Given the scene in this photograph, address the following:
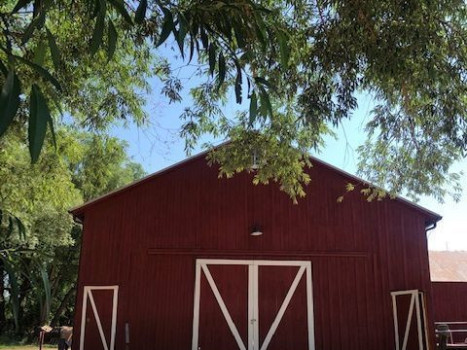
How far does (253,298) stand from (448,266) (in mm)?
8368

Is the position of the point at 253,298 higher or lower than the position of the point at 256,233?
lower

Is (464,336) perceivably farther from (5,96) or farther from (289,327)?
(5,96)

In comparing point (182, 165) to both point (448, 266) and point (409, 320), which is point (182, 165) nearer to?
point (409, 320)

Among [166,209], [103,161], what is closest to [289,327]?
[166,209]

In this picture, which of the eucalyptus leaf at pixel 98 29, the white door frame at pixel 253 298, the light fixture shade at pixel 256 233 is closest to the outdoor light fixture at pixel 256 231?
the light fixture shade at pixel 256 233

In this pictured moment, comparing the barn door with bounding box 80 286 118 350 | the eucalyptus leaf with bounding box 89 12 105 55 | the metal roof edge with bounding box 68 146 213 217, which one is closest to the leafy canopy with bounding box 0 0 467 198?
the eucalyptus leaf with bounding box 89 12 105 55

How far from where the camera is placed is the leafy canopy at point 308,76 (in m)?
4.38

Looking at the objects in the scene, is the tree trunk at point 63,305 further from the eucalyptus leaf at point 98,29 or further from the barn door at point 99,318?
the eucalyptus leaf at point 98,29

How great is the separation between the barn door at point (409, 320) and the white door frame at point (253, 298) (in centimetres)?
167

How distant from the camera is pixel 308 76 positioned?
537 cm

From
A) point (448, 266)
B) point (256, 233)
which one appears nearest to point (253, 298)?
point (256, 233)

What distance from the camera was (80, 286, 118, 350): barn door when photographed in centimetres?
997

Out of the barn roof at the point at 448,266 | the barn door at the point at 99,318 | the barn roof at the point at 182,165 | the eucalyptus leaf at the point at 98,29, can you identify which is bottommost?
the barn door at the point at 99,318

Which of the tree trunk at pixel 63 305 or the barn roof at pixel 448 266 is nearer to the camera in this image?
the barn roof at pixel 448 266
